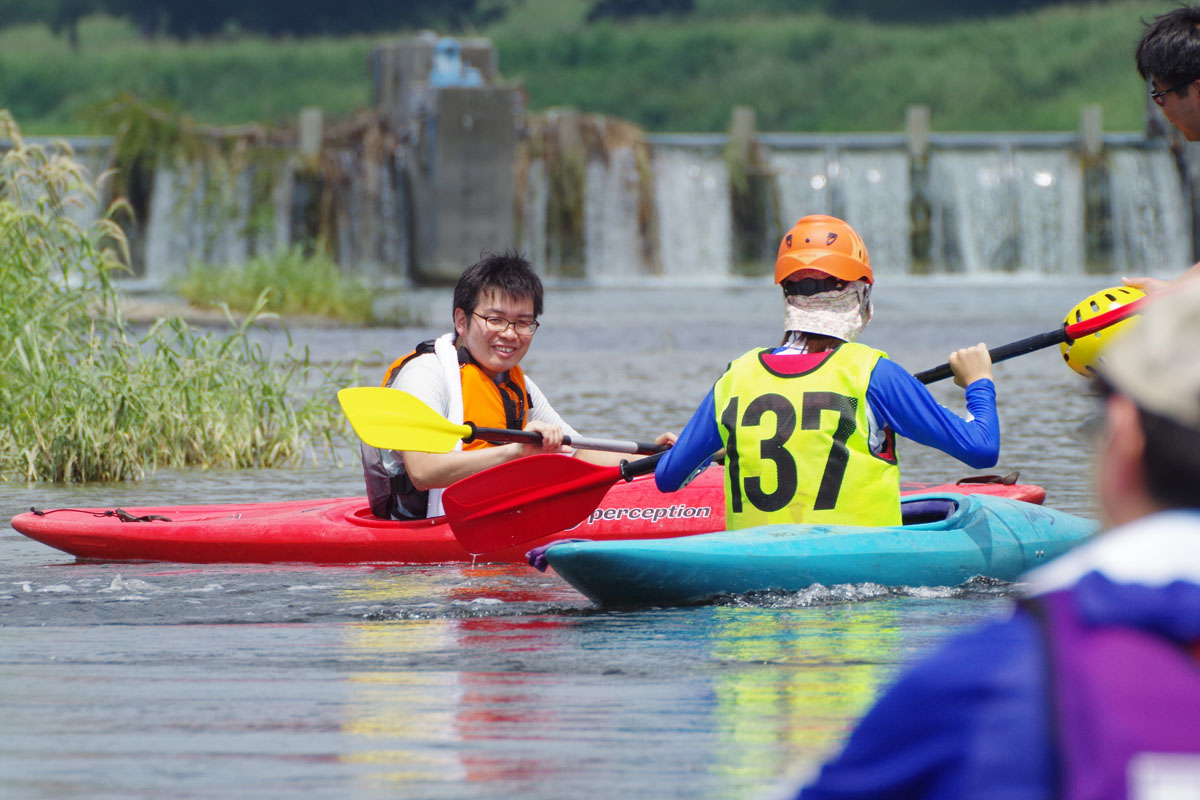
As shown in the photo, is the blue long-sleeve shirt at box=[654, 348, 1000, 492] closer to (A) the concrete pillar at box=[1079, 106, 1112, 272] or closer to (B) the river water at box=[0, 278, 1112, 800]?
(B) the river water at box=[0, 278, 1112, 800]

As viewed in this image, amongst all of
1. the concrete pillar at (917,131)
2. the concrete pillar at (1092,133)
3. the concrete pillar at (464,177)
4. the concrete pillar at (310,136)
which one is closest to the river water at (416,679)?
the concrete pillar at (464,177)

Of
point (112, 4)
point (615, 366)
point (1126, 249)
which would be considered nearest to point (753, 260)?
point (1126, 249)

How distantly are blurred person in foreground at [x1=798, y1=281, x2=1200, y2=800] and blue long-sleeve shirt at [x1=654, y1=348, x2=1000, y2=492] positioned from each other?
8.68 ft

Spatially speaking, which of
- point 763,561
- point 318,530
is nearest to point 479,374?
point 318,530

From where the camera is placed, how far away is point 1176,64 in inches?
167

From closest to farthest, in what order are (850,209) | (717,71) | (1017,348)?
(1017,348) → (850,209) → (717,71)

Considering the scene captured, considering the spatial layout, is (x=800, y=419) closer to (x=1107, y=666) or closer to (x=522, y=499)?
(x=522, y=499)

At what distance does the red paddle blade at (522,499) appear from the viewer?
4848 mm

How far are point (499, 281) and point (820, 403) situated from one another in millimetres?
1309

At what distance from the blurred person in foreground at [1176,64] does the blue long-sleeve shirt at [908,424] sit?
0.64 m

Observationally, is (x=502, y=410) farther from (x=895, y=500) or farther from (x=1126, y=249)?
(x=1126, y=249)

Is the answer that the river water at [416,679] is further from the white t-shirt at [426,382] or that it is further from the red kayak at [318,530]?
the white t-shirt at [426,382]

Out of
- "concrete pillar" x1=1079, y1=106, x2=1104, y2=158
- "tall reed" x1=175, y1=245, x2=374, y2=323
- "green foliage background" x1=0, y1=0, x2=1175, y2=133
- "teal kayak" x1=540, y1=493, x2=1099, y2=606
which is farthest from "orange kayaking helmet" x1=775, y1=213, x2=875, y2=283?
"green foliage background" x1=0, y1=0, x2=1175, y2=133

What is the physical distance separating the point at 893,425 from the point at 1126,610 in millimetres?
2854
